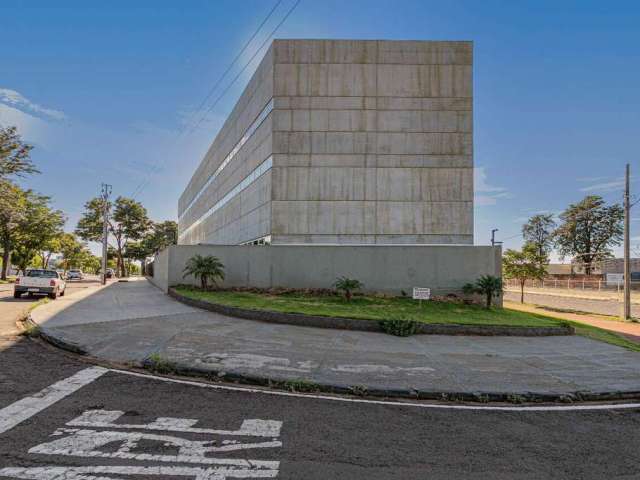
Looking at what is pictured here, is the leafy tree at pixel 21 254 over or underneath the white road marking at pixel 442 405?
over

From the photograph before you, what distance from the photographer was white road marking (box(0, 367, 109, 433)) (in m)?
4.30

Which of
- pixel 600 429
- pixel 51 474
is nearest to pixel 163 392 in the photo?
pixel 51 474

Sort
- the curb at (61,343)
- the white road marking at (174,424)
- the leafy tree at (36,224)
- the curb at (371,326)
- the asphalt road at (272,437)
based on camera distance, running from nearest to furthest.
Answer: the asphalt road at (272,437) → the white road marking at (174,424) → the curb at (61,343) → the curb at (371,326) → the leafy tree at (36,224)

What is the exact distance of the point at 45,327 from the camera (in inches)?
393

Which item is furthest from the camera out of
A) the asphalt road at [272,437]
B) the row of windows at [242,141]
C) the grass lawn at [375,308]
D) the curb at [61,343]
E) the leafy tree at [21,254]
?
the leafy tree at [21,254]

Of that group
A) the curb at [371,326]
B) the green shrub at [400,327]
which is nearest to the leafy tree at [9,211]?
the curb at [371,326]

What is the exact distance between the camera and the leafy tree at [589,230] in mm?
76875

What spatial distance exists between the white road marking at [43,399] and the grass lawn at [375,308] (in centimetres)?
711

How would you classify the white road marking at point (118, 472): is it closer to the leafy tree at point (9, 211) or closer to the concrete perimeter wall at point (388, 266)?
the concrete perimeter wall at point (388, 266)

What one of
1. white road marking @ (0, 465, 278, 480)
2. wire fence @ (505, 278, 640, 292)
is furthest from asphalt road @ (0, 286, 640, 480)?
wire fence @ (505, 278, 640, 292)

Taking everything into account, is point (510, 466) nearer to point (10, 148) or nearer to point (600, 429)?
point (600, 429)

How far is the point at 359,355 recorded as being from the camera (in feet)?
28.0

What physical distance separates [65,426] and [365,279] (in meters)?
15.9

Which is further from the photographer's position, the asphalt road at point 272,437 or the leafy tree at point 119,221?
the leafy tree at point 119,221
